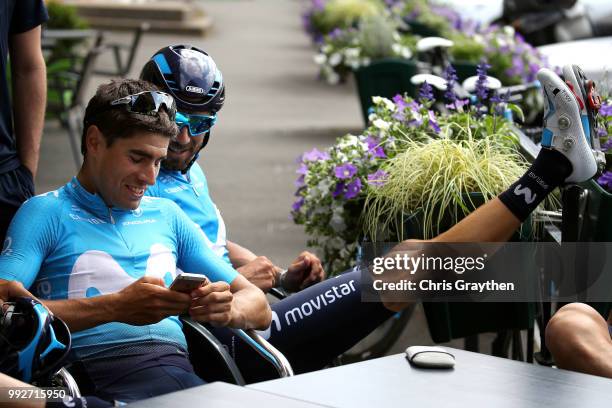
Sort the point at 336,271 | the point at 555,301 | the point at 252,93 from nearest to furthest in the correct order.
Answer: the point at 555,301 < the point at 336,271 < the point at 252,93

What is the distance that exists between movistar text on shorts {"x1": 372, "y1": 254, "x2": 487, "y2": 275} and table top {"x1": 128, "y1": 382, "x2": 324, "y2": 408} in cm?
134

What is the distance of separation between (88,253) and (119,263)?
0.31 ft

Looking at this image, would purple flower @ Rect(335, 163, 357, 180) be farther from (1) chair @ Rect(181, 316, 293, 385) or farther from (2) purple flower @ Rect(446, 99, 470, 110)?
(1) chair @ Rect(181, 316, 293, 385)

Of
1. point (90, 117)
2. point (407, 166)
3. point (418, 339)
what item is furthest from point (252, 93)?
point (90, 117)

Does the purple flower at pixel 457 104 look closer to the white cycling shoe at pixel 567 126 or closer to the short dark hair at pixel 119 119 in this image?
the white cycling shoe at pixel 567 126

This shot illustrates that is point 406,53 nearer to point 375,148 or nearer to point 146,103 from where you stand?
point 375,148

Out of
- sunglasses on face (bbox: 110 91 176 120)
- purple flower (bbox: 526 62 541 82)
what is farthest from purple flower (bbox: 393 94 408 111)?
purple flower (bbox: 526 62 541 82)

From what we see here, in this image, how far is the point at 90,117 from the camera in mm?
3396

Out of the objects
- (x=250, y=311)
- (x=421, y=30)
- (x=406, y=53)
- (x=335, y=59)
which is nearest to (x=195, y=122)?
(x=250, y=311)

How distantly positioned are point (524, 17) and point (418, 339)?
5.28 meters

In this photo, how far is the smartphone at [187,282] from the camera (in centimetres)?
311

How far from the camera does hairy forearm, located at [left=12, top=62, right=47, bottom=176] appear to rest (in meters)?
3.98

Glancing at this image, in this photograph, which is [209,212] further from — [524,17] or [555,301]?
[524,17]

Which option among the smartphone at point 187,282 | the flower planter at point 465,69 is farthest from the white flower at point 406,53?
the smartphone at point 187,282
